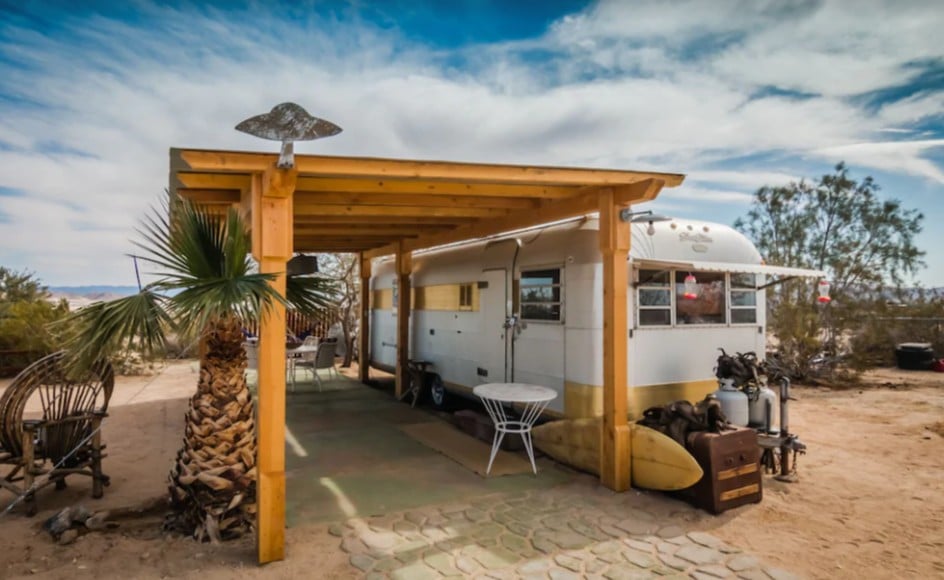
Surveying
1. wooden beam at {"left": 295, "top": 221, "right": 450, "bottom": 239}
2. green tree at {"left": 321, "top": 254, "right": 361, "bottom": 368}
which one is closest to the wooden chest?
wooden beam at {"left": 295, "top": 221, "right": 450, "bottom": 239}

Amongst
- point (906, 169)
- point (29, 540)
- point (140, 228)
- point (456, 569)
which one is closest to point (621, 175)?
point (456, 569)

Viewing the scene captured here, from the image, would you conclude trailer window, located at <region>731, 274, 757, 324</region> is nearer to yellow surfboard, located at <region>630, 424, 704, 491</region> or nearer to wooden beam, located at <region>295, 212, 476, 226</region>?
yellow surfboard, located at <region>630, 424, 704, 491</region>

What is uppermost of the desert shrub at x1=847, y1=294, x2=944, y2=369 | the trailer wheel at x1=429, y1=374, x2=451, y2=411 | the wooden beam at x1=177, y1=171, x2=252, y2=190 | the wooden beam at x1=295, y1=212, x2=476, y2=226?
the wooden beam at x1=295, y1=212, x2=476, y2=226

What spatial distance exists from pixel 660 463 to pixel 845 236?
445 inches

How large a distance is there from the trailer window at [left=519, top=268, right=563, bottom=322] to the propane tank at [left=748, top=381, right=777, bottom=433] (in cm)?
202

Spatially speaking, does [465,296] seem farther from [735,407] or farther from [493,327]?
[735,407]

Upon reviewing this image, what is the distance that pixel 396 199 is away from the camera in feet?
16.6

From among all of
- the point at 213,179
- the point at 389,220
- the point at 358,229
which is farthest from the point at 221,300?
the point at 358,229

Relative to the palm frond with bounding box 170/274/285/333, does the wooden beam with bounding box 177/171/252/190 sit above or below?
above

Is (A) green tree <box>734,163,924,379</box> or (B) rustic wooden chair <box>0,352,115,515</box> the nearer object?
(B) rustic wooden chair <box>0,352,115,515</box>

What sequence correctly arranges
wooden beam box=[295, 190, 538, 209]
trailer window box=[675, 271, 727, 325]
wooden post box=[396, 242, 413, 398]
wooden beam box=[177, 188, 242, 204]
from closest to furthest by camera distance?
wooden beam box=[177, 188, 242, 204]
wooden beam box=[295, 190, 538, 209]
trailer window box=[675, 271, 727, 325]
wooden post box=[396, 242, 413, 398]

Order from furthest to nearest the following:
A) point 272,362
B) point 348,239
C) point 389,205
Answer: point 348,239
point 389,205
point 272,362

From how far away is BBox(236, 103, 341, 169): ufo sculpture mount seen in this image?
3.23 meters

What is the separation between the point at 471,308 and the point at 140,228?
4583mm
